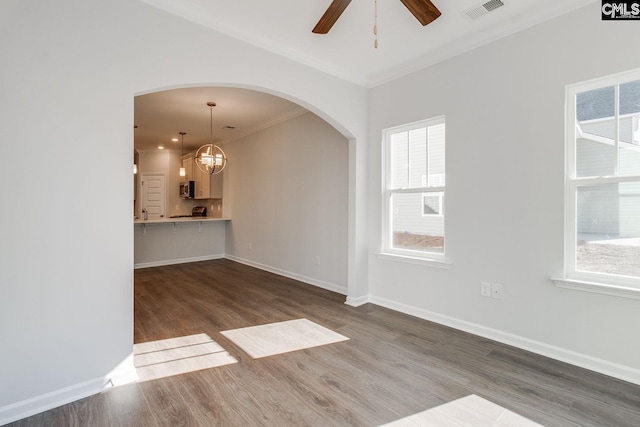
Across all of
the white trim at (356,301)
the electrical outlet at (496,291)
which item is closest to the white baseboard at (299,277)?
the white trim at (356,301)

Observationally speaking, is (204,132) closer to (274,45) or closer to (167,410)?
(274,45)

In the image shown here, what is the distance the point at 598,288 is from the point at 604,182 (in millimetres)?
807

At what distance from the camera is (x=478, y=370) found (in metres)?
2.41

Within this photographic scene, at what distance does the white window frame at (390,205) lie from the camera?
344cm

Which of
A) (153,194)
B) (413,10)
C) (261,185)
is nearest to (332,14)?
(413,10)

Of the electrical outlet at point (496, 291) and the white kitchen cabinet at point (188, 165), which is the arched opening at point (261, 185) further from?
the electrical outlet at point (496, 291)

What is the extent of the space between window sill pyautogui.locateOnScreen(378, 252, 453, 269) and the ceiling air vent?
2281mm

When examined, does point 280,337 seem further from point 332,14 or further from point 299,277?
point 332,14

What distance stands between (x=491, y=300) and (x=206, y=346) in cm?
268

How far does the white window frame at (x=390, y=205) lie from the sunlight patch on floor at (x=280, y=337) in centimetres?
124

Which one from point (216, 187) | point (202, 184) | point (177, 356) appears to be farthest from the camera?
point (202, 184)

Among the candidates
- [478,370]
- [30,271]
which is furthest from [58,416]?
[478,370]

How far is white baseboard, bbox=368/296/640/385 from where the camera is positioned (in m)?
2.28

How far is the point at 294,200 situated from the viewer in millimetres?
5363
